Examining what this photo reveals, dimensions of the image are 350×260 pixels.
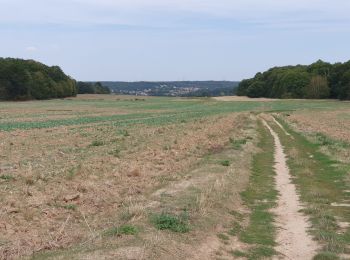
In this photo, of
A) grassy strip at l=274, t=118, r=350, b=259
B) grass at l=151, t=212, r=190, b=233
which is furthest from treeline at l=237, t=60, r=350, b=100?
grass at l=151, t=212, r=190, b=233

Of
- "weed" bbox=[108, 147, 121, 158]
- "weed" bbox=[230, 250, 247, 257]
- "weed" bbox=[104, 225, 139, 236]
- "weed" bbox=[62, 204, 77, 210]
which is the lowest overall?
"weed" bbox=[108, 147, 121, 158]

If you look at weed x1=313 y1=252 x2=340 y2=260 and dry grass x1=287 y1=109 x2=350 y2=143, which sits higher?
weed x1=313 y1=252 x2=340 y2=260

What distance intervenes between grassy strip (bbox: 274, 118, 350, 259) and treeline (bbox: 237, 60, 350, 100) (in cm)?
11516

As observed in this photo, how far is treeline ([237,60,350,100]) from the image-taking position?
140625 mm

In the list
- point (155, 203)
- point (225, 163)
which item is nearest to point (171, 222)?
point (155, 203)

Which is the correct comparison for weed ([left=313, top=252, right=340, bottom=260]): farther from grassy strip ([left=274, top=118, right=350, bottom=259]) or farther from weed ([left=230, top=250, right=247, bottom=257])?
weed ([left=230, top=250, right=247, bottom=257])

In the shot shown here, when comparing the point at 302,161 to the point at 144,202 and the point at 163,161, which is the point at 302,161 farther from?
the point at 144,202

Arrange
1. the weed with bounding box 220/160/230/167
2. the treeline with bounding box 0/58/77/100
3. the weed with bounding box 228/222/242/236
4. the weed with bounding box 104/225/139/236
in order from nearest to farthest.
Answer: the weed with bounding box 104/225/139/236 → the weed with bounding box 228/222/242/236 → the weed with bounding box 220/160/230/167 → the treeline with bounding box 0/58/77/100

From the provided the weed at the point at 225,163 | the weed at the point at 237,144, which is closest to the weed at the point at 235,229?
the weed at the point at 225,163

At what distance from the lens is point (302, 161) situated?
22469mm

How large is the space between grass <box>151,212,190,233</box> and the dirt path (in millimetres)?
1924

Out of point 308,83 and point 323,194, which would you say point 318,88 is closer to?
point 308,83

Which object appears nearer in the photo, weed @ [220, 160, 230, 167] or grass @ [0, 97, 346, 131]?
weed @ [220, 160, 230, 167]

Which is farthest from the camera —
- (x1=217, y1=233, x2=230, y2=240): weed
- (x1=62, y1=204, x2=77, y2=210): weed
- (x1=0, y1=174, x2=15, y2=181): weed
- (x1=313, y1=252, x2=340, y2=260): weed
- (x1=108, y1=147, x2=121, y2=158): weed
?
(x1=108, y1=147, x2=121, y2=158): weed
